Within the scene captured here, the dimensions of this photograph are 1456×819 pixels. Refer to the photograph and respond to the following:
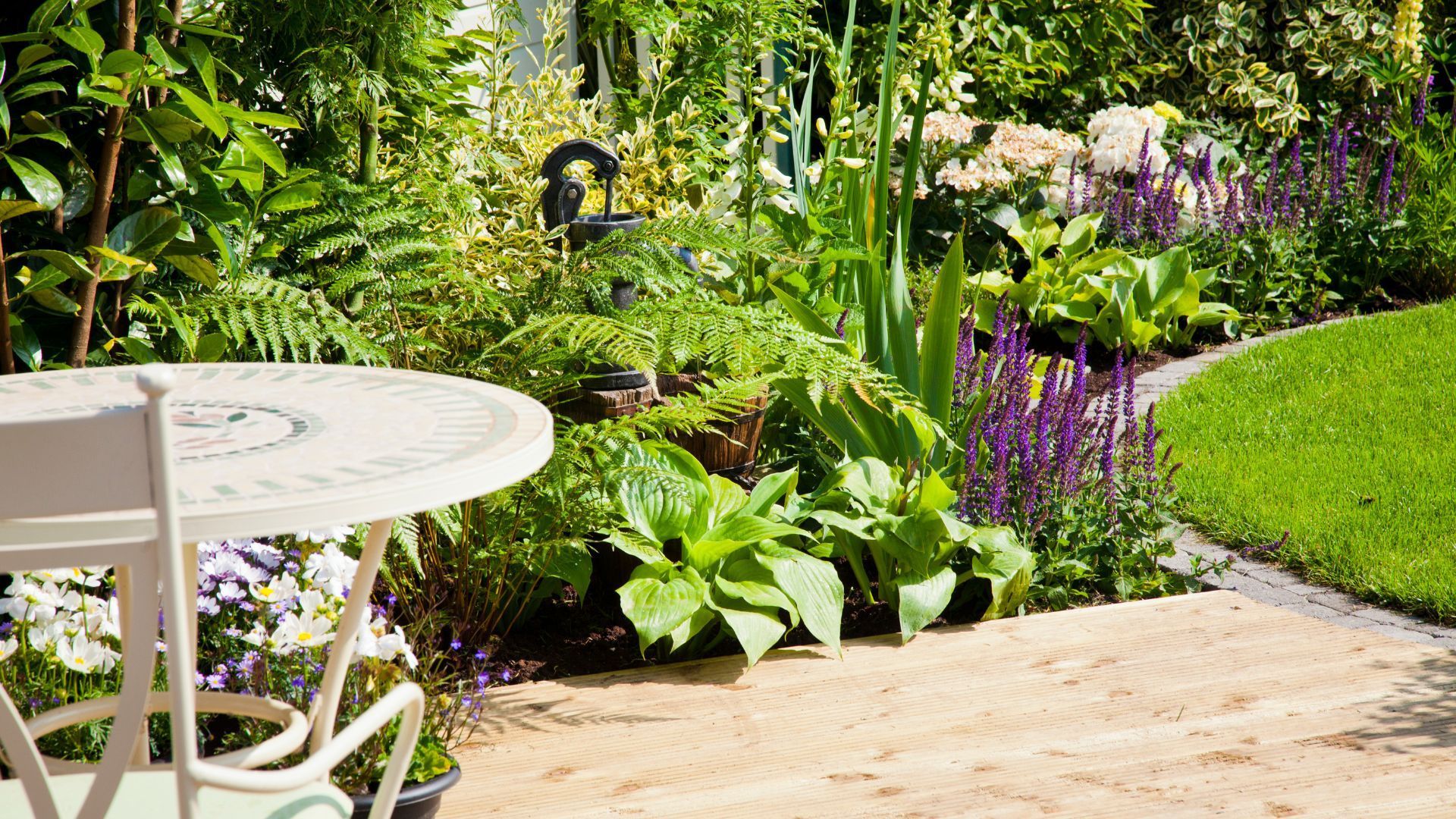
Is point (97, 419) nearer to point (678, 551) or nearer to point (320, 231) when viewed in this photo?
point (320, 231)

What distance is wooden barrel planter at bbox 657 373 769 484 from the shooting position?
10.2 ft

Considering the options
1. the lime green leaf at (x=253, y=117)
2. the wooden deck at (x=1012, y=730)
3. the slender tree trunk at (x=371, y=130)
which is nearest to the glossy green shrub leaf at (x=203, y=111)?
the lime green leaf at (x=253, y=117)

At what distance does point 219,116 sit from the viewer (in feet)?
6.92

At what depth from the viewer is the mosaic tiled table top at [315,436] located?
1.15m

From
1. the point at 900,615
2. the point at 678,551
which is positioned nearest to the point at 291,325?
the point at 678,551

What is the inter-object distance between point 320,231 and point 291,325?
16.7 inches

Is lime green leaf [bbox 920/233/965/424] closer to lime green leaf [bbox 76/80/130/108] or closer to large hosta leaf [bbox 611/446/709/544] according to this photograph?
large hosta leaf [bbox 611/446/709/544]

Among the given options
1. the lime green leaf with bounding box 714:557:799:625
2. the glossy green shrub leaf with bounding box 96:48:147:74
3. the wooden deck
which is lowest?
the wooden deck

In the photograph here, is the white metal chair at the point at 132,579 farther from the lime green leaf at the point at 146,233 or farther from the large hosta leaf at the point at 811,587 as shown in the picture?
the large hosta leaf at the point at 811,587

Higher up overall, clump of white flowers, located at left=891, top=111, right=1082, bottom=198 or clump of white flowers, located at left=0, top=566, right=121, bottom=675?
clump of white flowers, located at left=891, top=111, right=1082, bottom=198

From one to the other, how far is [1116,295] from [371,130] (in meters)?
3.35

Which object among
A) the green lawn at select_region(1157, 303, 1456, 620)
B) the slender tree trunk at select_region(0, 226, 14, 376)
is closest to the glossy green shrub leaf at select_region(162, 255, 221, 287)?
the slender tree trunk at select_region(0, 226, 14, 376)

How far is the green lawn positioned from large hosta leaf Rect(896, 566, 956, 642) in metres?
1.14

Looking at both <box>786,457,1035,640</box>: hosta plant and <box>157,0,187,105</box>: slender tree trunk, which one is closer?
<box>157,0,187,105</box>: slender tree trunk
